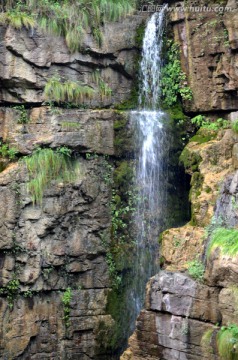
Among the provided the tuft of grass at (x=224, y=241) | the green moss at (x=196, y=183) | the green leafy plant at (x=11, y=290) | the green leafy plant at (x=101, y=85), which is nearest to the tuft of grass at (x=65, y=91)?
the green leafy plant at (x=101, y=85)

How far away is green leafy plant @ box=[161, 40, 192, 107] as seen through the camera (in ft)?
44.1

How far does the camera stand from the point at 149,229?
506 inches

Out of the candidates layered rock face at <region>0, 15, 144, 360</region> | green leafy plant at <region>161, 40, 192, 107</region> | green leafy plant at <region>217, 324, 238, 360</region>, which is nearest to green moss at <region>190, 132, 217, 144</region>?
green leafy plant at <region>161, 40, 192, 107</region>

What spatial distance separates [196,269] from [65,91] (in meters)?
5.39

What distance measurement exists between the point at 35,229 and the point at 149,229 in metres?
2.50

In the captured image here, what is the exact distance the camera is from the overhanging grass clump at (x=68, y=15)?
12.8 m

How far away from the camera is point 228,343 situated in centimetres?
783

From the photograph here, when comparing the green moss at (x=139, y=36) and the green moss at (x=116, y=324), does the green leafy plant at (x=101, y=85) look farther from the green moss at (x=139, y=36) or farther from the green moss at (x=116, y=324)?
the green moss at (x=116, y=324)

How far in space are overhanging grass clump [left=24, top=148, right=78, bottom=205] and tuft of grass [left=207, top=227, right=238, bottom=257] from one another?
4.17 meters

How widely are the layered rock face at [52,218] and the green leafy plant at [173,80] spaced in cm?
139

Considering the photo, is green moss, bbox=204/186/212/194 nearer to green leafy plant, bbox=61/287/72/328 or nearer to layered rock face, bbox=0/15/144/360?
layered rock face, bbox=0/15/144/360

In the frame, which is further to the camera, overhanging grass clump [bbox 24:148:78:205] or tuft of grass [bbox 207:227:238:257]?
overhanging grass clump [bbox 24:148:78:205]

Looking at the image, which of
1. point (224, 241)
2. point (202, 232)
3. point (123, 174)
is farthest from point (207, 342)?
point (123, 174)

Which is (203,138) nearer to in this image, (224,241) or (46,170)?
(46,170)
